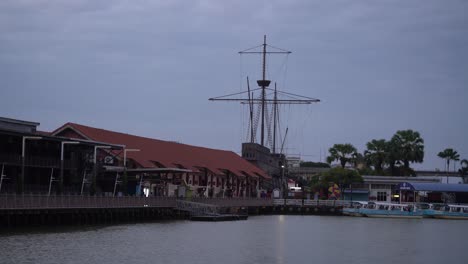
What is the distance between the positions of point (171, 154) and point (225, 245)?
148 ft

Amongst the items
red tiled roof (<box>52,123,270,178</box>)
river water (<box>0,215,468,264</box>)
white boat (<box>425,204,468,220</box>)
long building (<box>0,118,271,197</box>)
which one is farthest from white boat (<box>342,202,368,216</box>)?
river water (<box>0,215,468,264</box>)

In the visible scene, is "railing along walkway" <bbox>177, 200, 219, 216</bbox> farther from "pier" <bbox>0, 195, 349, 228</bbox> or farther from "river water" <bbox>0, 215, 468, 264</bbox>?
"river water" <bbox>0, 215, 468, 264</bbox>

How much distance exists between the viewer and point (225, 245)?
Result: 50.7m

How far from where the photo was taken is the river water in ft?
140

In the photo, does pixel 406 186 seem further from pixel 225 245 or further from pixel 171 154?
pixel 225 245

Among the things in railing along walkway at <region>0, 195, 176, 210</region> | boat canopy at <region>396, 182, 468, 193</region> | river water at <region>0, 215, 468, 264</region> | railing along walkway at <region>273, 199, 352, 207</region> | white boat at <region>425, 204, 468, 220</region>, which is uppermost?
boat canopy at <region>396, 182, 468, 193</region>

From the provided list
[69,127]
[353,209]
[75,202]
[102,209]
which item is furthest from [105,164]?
[353,209]

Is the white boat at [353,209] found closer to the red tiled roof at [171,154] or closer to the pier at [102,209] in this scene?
the pier at [102,209]

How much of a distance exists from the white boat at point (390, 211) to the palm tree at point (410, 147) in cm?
3818

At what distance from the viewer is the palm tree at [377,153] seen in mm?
139375

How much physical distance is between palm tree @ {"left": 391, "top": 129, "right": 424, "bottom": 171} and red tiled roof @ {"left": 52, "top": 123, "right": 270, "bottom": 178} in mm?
27601

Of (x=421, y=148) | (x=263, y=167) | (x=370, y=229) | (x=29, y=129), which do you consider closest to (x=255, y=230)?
(x=370, y=229)

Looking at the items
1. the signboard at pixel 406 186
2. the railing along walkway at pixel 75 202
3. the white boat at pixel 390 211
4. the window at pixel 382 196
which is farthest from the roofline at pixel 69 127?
the window at pixel 382 196

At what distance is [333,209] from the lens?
10188 cm
